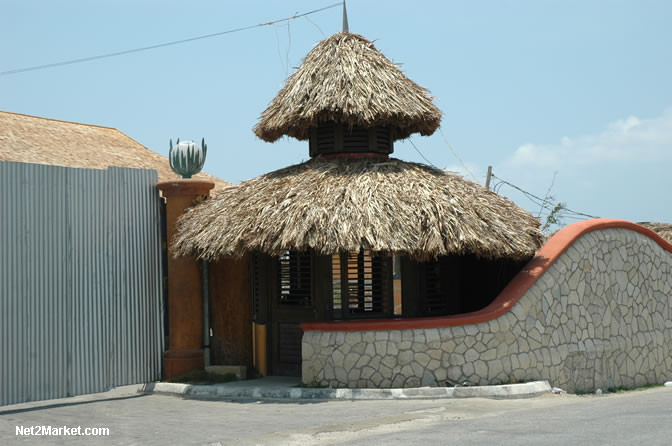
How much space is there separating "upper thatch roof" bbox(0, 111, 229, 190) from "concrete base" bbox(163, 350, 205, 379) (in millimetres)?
4704

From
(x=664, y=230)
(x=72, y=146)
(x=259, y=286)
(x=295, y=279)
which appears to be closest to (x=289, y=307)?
(x=295, y=279)

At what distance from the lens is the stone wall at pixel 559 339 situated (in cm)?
1120

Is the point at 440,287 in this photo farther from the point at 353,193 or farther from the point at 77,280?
the point at 77,280

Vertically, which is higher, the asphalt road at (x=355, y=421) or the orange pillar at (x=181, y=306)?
the orange pillar at (x=181, y=306)

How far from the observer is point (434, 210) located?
11539mm

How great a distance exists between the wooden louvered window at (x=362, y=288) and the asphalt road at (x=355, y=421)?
2032 mm

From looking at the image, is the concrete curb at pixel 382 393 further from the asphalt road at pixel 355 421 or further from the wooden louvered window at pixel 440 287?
the wooden louvered window at pixel 440 287

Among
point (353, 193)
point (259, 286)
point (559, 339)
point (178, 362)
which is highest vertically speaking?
point (353, 193)

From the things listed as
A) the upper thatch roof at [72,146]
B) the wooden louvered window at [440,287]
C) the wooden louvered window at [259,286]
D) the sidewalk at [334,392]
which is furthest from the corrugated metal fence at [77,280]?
the wooden louvered window at [440,287]

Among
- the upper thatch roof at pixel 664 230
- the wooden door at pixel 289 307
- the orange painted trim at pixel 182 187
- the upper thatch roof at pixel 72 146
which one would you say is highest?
the upper thatch roof at pixel 72 146

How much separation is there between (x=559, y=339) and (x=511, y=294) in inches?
49.4

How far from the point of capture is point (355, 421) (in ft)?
29.9

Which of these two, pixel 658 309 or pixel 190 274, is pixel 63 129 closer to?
pixel 190 274

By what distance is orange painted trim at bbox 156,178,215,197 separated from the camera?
1273cm
